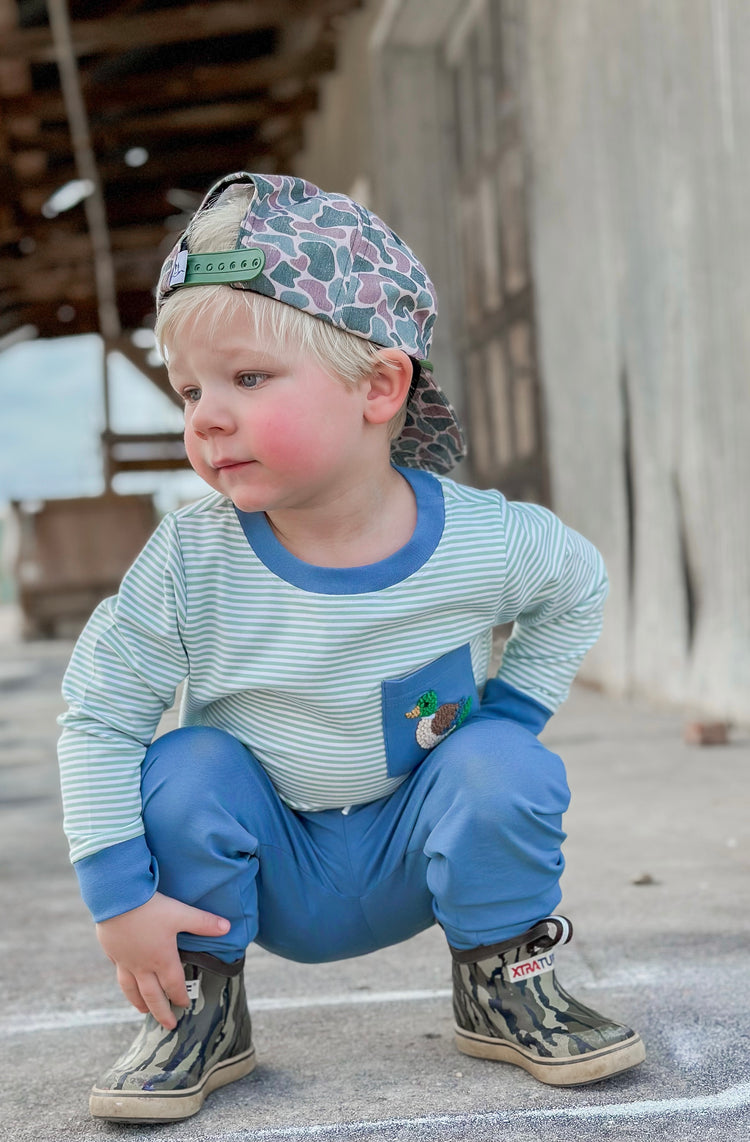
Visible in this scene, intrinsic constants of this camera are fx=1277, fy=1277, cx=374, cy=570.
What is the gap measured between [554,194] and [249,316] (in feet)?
11.8

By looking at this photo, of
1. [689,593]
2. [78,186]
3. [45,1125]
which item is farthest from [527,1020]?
[78,186]

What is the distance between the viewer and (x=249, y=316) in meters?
1.30

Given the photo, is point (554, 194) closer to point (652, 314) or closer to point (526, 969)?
point (652, 314)

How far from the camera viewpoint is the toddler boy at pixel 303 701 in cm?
131

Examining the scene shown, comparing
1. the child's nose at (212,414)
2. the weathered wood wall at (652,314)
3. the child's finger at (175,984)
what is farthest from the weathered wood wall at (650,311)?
the child's finger at (175,984)

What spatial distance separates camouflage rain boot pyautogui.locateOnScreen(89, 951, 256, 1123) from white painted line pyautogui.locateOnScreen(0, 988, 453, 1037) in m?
0.23

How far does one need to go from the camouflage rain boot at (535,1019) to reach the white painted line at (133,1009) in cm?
22

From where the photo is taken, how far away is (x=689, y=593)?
3.59 metres

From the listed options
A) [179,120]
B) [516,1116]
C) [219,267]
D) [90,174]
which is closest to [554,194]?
[219,267]

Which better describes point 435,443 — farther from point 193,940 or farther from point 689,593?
point 689,593

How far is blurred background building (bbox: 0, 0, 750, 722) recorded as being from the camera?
3.30 metres

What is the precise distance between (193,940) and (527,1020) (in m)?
0.36

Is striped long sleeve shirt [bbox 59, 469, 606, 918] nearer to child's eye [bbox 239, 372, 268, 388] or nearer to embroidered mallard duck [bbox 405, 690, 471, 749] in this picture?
embroidered mallard duck [bbox 405, 690, 471, 749]

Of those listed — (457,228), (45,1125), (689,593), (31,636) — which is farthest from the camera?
(31,636)
